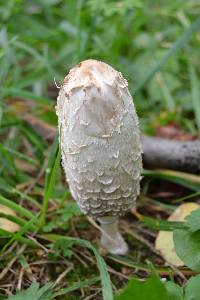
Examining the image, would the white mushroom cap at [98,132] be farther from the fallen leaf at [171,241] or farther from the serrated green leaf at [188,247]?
the fallen leaf at [171,241]

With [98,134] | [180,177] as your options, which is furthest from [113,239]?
[98,134]

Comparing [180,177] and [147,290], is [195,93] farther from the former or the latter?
[147,290]

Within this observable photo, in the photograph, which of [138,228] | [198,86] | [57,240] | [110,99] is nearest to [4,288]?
[57,240]

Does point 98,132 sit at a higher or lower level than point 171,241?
higher

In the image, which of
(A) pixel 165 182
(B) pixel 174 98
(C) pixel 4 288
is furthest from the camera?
(B) pixel 174 98

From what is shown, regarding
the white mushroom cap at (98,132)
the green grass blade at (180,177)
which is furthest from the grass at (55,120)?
the white mushroom cap at (98,132)

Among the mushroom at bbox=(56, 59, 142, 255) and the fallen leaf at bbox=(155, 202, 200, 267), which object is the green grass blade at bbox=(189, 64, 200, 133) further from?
the mushroom at bbox=(56, 59, 142, 255)

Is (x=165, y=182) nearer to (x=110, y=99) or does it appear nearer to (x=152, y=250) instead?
(x=152, y=250)
